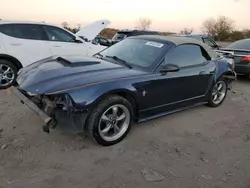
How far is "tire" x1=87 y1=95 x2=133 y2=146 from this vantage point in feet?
11.0

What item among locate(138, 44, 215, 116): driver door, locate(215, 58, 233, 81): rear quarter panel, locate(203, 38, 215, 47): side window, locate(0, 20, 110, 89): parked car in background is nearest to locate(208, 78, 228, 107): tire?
locate(215, 58, 233, 81): rear quarter panel

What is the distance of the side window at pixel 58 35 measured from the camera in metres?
6.86

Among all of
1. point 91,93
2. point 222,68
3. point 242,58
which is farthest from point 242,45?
point 91,93

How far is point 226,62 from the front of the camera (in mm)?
5590

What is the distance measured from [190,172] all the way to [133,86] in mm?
1403

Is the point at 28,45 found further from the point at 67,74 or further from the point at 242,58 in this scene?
the point at 242,58

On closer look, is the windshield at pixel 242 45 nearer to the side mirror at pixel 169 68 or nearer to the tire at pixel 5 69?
the side mirror at pixel 169 68

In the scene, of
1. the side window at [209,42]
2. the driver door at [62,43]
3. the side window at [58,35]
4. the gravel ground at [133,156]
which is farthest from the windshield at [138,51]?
the side window at [209,42]

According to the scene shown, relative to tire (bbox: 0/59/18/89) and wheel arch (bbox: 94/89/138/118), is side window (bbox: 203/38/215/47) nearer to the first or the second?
tire (bbox: 0/59/18/89)

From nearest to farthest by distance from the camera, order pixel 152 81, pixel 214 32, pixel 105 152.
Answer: pixel 105 152
pixel 152 81
pixel 214 32

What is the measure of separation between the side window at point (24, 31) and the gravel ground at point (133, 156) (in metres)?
2.64

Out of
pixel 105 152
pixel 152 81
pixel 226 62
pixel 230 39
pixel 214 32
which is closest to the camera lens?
pixel 105 152

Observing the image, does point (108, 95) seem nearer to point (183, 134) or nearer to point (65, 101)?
point (65, 101)

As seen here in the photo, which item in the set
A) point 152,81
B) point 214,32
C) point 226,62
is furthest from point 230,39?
point 152,81
